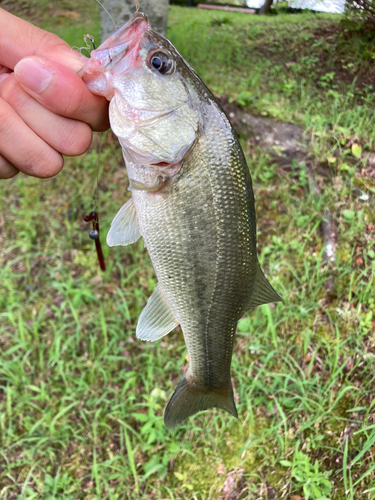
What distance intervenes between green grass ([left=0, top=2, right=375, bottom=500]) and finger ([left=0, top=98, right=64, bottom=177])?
175 cm

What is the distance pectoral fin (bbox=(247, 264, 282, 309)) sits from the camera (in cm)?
156

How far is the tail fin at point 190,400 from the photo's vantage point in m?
1.71

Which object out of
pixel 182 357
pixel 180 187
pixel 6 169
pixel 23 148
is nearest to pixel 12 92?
pixel 23 148

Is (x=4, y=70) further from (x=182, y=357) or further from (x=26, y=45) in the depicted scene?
(x=182, y=357)

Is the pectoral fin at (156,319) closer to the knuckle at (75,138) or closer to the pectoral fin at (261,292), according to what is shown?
the pectoral fin at (261,292)

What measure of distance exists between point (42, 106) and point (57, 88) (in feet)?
0.53

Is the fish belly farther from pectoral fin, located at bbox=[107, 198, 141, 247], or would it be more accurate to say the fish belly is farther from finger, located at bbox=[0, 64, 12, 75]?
finger, located at bbox=[0, 64, 12, 75]

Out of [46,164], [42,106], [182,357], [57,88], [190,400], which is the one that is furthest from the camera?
[182,357]

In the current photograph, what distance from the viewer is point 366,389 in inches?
91.7

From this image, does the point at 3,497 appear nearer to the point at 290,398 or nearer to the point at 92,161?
the point at 290,398

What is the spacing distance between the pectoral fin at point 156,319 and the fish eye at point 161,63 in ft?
3.11

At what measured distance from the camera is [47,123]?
1298 mm

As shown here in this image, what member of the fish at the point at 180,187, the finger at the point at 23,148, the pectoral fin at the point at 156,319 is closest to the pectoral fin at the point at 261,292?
the fish at the point at 180,187

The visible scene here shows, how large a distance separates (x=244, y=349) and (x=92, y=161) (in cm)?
277
